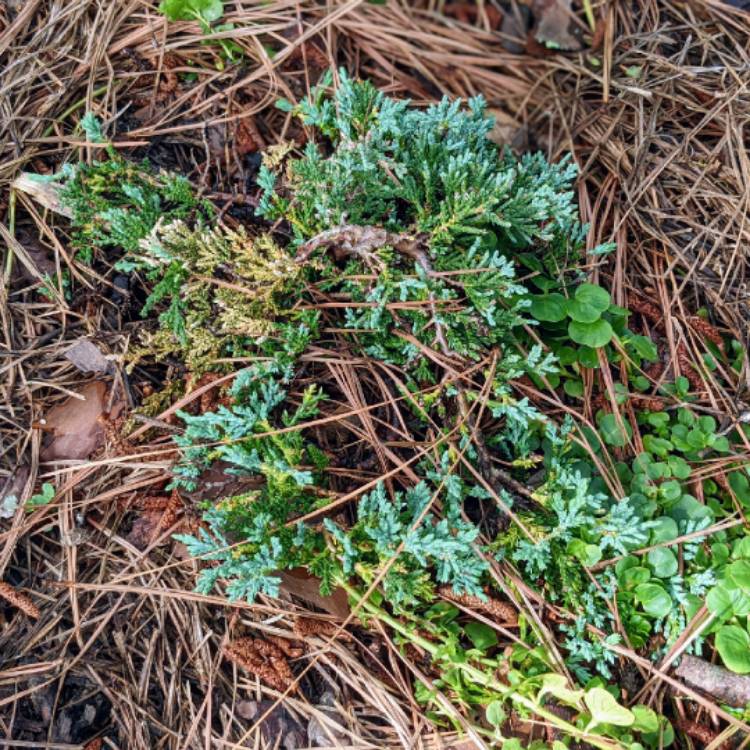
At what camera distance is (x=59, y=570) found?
2.46m

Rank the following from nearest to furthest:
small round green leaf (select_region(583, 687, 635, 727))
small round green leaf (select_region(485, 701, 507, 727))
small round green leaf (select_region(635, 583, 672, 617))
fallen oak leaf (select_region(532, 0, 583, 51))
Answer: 1. small round green leaf (select_region(583, 687, 635, 727))
2. small round green leaf (select_region(485, 701, 507, 727))
3. small round green leaf (select_region(635, 583, 672, 617))
4. fallen oak leaf (select_region(532, 0, 583, 51))

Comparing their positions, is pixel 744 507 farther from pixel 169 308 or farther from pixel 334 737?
pixel 169 308

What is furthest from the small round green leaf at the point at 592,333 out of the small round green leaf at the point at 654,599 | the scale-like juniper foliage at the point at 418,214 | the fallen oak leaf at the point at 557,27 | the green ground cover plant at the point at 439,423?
the fallen oak leaf at the point at 557,27

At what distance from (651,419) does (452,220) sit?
1023 millimetres

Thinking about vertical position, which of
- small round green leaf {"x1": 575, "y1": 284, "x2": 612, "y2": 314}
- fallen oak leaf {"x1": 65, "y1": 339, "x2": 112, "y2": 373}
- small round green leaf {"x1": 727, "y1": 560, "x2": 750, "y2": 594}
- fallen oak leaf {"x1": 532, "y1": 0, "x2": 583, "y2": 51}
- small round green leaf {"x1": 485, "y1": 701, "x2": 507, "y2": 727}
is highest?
fallen oak leaf {"x1": 532, "y1": 0, "x2": 583, "y2": 51}

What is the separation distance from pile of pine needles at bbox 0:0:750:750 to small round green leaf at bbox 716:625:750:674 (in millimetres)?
151

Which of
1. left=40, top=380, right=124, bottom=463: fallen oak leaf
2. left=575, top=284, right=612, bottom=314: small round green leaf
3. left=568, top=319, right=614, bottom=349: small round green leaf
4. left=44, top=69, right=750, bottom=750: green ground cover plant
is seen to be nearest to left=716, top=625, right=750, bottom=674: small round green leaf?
left=44, top=69, right=750, bottom=750: green ground cover plant

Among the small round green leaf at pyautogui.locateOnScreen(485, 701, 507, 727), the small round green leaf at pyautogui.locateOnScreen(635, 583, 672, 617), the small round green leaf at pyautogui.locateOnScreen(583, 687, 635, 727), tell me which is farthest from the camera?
the small round green leaf at pyautogui.locateOnScreen(635, 583, 672, 617)

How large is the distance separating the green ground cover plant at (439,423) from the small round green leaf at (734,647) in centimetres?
1

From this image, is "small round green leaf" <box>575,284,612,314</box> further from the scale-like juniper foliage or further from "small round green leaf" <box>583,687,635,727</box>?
"small round green leaf" <box>583,687,635,727</box>

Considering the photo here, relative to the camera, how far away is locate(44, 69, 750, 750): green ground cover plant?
2.20 m

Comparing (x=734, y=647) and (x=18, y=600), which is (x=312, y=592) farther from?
(x=734, y=647)

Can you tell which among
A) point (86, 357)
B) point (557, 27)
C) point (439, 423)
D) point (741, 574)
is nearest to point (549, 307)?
point (439, 423)

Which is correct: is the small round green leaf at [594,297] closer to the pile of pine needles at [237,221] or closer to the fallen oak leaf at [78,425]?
the pile of pine needles at [237,221]
